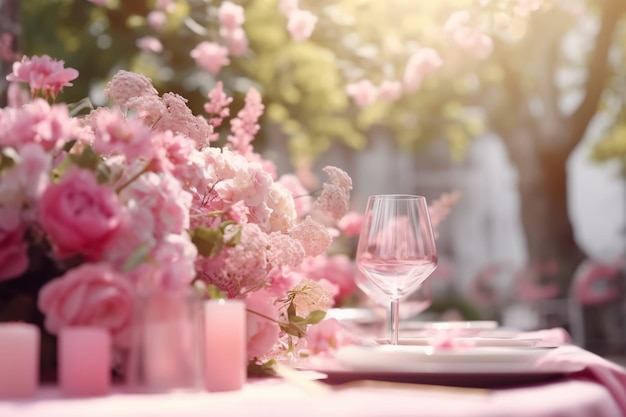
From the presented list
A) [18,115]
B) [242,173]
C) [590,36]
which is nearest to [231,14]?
[242,173]

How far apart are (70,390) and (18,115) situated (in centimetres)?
46

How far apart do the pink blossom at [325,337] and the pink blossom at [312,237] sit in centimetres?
25

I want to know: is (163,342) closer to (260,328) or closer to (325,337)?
(260,328)

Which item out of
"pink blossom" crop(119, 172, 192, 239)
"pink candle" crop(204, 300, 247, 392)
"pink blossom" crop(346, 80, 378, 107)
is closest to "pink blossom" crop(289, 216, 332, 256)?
"pink blossom" crop(119, 172, 192, 239)

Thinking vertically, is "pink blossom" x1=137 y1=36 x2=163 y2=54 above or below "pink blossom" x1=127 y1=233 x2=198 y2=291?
above

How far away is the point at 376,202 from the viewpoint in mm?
1886

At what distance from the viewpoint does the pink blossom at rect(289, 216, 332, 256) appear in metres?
2.02

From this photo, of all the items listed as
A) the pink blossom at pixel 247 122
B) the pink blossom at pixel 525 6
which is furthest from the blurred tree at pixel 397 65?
the pink blossom at pixel 247 122

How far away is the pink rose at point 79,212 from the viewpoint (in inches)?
53.7

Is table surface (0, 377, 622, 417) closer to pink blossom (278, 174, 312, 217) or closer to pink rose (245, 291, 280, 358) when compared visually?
pink rose (245, 291, 280, 358)

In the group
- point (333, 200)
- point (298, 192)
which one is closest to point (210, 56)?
point (298, 192)

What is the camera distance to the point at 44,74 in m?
1.72

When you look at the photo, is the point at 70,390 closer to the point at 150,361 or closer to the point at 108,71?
the point at 150,361

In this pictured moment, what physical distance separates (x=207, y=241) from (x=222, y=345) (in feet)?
0.97
